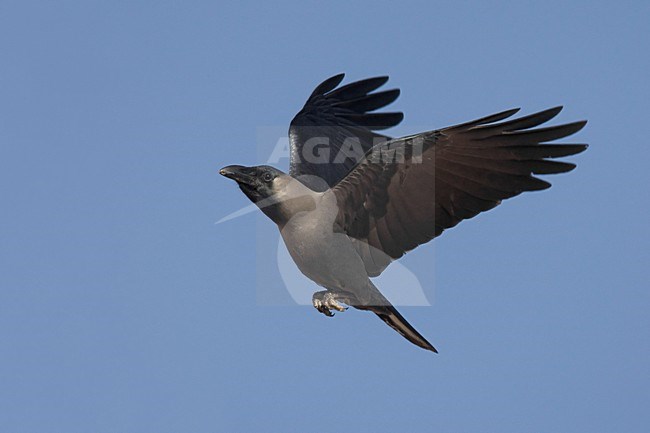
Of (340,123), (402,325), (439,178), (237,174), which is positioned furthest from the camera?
(340,123)

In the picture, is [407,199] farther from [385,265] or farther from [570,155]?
[570,155]

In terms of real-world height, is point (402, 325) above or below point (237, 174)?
below

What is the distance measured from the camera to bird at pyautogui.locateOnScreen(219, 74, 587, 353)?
9469mm

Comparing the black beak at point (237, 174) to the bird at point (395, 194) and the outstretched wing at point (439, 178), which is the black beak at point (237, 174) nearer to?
the bird at point (395, 194)

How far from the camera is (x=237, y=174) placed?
32.2 feet

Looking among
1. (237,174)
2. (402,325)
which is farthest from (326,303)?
(237,174)

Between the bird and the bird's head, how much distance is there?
0.01m

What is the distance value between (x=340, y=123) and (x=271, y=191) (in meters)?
3.76

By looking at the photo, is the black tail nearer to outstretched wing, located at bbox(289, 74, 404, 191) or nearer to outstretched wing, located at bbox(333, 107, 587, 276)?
outstretched wing, located at bbox(333, 107, 587, 276)

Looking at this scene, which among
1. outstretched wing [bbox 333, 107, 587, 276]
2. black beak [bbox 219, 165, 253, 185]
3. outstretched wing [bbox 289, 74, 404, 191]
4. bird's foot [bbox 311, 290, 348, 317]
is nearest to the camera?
outstretched wing [bbox 333, 107, 587, 276]

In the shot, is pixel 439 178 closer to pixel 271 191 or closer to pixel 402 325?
pixel 402 325

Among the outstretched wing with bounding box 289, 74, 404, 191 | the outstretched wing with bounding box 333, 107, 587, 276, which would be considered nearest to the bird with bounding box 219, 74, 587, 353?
the outstretched wing with bounding box 333, 107, 587, 276

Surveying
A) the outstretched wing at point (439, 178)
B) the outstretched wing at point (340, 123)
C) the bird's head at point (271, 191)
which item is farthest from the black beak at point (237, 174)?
the outstretched wing at point (340, 123)

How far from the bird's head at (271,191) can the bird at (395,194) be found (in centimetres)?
1
